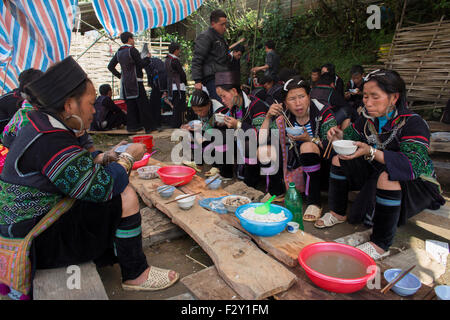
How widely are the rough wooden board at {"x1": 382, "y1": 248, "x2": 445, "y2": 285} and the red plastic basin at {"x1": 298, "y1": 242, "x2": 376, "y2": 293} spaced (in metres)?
0.74

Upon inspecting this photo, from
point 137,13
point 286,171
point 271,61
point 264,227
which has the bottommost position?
point 286,171

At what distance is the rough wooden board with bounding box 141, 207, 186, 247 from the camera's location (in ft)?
9.11

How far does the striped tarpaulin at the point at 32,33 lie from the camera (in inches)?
145

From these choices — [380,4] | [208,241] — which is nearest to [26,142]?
[208,241]

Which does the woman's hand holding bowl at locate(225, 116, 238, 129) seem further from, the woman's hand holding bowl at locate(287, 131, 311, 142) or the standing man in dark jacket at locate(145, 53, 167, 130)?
the standing man in dark jacket at locate(145, 53, 167, 130)

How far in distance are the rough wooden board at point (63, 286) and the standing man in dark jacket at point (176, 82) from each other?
6.15 metres

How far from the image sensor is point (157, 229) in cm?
284

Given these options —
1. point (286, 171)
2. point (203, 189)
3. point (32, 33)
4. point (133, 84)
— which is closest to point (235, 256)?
point (203, 189)

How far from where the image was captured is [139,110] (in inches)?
291

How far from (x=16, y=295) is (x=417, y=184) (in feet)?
10.1

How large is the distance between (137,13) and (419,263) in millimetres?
5289

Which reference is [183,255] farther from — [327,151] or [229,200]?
[327,151]

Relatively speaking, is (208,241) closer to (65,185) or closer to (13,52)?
(65,185)

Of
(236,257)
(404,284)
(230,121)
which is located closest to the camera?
(404,284)
